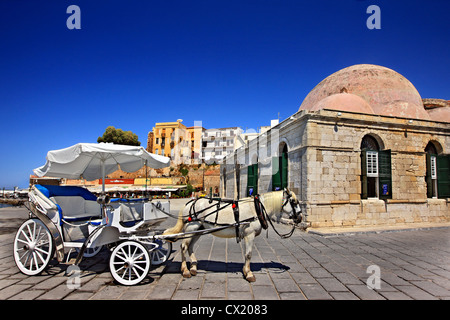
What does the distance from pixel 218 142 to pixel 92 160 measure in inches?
2224

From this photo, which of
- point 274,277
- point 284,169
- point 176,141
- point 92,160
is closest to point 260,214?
point 274,277

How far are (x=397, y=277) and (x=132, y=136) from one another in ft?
194

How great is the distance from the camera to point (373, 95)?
512 inches

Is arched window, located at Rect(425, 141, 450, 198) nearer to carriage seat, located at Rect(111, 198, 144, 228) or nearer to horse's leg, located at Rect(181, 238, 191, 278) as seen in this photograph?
horse's leg, located at Rect(181, 238, 191, 278)

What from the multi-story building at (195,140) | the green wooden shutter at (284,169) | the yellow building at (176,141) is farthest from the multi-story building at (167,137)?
the green wooden shutter at (284,169)

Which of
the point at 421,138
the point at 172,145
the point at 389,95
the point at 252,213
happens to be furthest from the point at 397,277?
the point at 172,145

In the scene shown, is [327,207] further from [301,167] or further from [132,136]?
[132,136]

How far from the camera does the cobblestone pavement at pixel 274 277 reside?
3.72 meters

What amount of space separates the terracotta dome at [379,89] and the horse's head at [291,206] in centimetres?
984

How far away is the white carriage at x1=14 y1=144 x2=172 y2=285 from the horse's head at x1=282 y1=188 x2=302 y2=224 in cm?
240

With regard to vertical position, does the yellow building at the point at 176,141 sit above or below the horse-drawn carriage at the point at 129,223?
above

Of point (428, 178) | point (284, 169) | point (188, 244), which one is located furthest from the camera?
point (428, 178)

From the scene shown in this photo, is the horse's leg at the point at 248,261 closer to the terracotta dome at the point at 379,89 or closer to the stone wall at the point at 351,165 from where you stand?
the stone wall at the point at 351,165

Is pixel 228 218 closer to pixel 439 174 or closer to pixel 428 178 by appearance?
pixel 428 178
